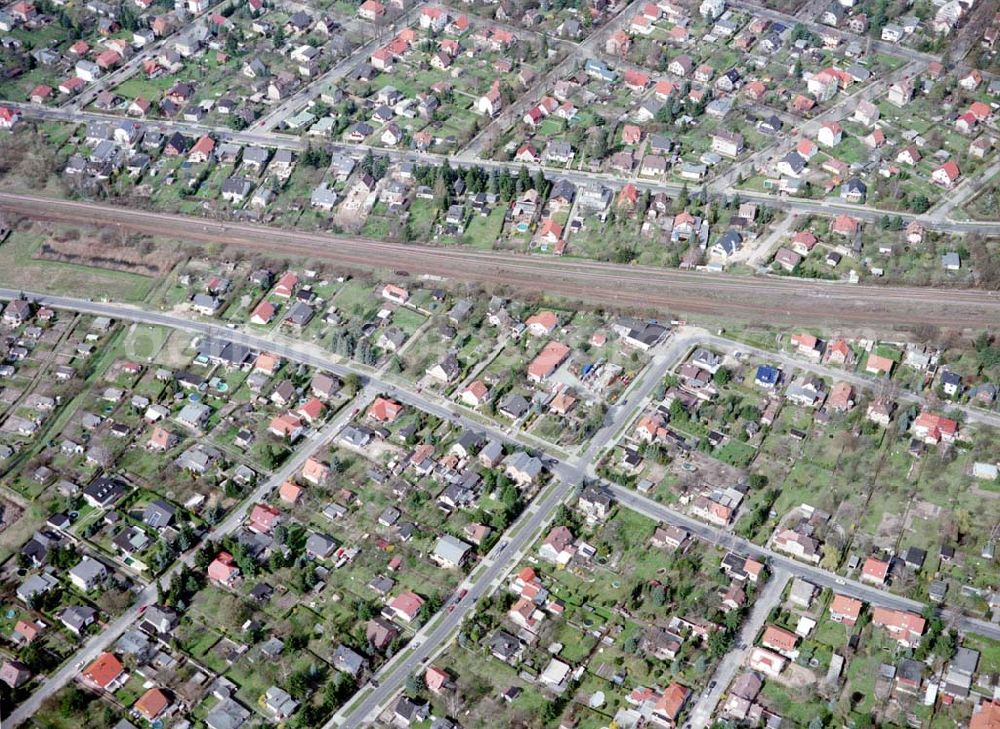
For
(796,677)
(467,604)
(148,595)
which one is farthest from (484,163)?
(796,677)

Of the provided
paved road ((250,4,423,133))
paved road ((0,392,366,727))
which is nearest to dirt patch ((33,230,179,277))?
paved road ((250,4,423,133))

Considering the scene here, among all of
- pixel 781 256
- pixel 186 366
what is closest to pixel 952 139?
pixel 781 256

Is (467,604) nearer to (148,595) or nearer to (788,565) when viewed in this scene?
(148,595)

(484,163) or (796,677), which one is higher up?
(484,163)

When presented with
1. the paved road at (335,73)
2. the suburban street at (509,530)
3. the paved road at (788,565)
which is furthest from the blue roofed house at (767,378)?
the paved road at (335,73)

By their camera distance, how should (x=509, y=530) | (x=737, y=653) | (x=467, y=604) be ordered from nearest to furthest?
(x=737, y=653) < (x=467, y=604) < (x=509, y=530)

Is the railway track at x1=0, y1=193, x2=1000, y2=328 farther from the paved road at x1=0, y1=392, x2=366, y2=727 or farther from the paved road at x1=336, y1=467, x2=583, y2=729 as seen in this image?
the paved road at x1=336, y1=467, x2=583, y2=729
